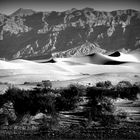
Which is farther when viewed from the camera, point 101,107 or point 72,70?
point 72,70

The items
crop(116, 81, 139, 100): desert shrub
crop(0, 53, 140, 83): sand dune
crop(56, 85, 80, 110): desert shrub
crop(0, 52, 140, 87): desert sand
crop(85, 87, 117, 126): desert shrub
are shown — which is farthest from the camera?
crop(0, 53, 140, 83): sand dune

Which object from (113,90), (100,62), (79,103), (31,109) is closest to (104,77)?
(113,90)

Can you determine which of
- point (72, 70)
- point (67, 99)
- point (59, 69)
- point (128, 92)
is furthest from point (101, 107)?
point (72, 70)

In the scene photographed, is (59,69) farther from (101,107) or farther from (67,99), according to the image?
(101,107)

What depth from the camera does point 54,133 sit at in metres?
22.6

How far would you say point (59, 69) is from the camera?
86562 millimetres

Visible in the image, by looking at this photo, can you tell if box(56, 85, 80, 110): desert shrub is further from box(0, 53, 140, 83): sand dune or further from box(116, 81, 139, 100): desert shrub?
box(0, 53, 140, 83): sand dune

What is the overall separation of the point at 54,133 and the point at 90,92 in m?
8.61

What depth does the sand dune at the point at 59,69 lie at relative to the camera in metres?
56.9

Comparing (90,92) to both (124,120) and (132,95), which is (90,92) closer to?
(132,95)

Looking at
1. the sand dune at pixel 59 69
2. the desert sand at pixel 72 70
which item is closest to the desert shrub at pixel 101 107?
the desert sand at pixel 72 70

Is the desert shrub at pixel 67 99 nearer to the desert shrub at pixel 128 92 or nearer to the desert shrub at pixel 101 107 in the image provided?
the desert shrub at pixel 101 107

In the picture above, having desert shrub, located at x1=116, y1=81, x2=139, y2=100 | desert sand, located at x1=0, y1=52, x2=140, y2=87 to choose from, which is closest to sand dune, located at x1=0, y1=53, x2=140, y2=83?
desert sand, located at x1=0, y1=52, x2=140, y2=87

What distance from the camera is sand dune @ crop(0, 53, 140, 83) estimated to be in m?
56.9
